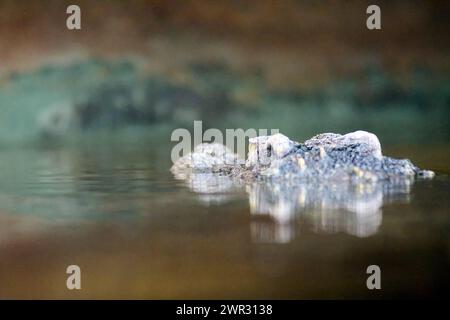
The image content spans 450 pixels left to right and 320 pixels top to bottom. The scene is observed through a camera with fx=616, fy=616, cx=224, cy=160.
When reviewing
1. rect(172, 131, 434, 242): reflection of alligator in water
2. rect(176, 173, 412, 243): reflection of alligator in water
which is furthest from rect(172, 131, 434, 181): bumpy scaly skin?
rect(176, 173, 412, 243): reflection of alligator in water

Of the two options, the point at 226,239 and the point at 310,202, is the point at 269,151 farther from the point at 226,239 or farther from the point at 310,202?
the point at 226,239

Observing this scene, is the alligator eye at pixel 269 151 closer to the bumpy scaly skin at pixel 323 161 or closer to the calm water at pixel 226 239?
the bumpy scaly skin at pixel 323 161

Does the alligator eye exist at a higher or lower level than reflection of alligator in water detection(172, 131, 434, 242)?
higher

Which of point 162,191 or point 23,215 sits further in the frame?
point 162,191

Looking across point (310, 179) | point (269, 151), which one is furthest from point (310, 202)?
point (269, 151)

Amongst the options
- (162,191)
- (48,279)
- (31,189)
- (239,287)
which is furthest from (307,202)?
(31,189)

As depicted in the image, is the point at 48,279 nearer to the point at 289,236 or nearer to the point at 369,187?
the point at 289,236

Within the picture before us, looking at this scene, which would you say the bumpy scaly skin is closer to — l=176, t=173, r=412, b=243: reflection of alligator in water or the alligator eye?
the alligator eye
